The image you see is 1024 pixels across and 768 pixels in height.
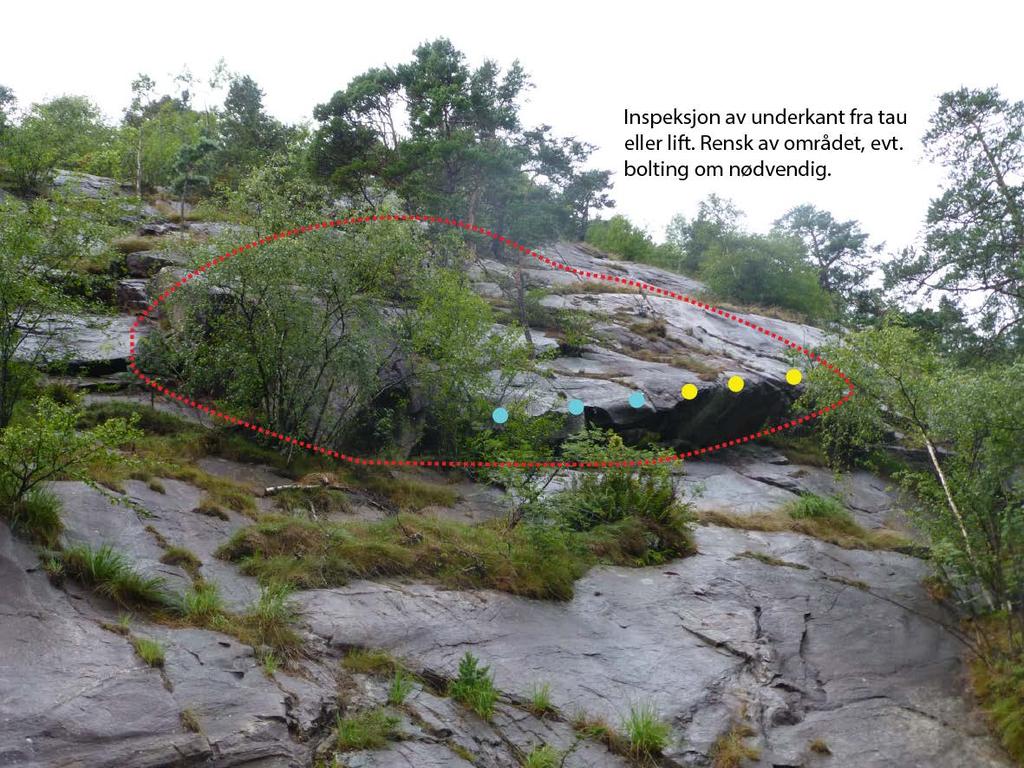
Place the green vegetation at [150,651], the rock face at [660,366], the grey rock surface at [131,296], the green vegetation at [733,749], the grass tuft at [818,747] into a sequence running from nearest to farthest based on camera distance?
the green vegetation at [150,651] < the green vegetation at [733,749] < the grass tuft at [818,747] < the grey rock surface at [131,296] < the rock face at [660,366]

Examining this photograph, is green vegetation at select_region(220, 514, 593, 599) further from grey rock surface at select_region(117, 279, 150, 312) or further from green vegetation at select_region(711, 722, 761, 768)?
grey rock surface at select_region(117, 279, 150, 312)

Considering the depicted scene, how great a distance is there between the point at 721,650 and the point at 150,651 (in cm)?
774

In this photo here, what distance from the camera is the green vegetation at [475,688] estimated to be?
8.98m

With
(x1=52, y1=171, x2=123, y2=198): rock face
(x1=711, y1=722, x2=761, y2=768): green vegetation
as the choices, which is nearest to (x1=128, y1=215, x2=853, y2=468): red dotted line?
(x1=711, y1=722, x2=761, y2=768): green vegetation

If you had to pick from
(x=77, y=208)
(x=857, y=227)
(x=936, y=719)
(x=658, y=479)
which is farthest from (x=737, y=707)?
(x=857, y=227)

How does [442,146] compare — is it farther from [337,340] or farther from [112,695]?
[112,695]

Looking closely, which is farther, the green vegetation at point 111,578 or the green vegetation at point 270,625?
the green vegetation at point 111,578

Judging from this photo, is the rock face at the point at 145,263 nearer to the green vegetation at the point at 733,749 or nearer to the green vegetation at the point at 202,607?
the green vegetation at the point at 202,607

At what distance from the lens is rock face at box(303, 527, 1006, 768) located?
9688 millimetres

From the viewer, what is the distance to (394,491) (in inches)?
652

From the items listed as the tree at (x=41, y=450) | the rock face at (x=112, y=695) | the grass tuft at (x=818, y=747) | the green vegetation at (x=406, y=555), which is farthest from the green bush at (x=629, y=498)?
the tree at (x=41, y=450)

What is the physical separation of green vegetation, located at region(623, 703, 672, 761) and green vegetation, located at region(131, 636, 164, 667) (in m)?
5.16

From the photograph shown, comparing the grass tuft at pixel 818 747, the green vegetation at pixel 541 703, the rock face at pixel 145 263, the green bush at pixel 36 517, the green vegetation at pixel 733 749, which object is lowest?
the grass tuft at pixel 818 747

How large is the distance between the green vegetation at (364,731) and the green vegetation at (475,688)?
1071 mm
